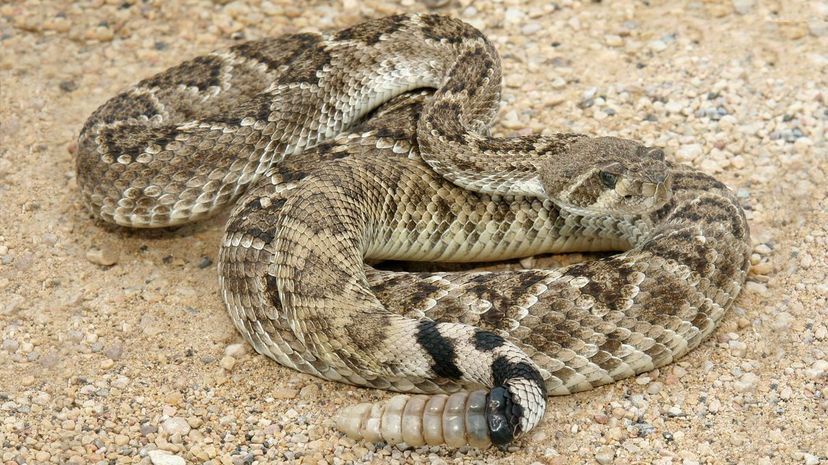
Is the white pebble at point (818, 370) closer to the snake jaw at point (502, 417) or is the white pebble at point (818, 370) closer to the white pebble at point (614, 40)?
the snake jaw at point (502, 417)

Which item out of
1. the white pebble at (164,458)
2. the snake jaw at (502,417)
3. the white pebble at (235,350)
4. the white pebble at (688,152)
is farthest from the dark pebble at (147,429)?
the white pebble at (688,152)

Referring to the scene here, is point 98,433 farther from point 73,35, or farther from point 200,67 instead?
point 73,35

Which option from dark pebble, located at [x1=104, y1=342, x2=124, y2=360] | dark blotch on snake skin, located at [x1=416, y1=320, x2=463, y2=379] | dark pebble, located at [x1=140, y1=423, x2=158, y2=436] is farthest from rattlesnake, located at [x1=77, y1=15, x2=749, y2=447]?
dark pebble, located at [x1=140, y1=423, x2=158, y2=436]

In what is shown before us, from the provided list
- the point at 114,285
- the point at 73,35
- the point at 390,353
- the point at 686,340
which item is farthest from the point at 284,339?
the point at 73,35

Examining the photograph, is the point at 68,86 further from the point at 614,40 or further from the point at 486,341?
the point at 486,341

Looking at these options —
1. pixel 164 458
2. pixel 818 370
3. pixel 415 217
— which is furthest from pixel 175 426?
pixel 818 370

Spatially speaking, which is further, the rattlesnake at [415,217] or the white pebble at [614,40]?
the white pebble at [614,40]
